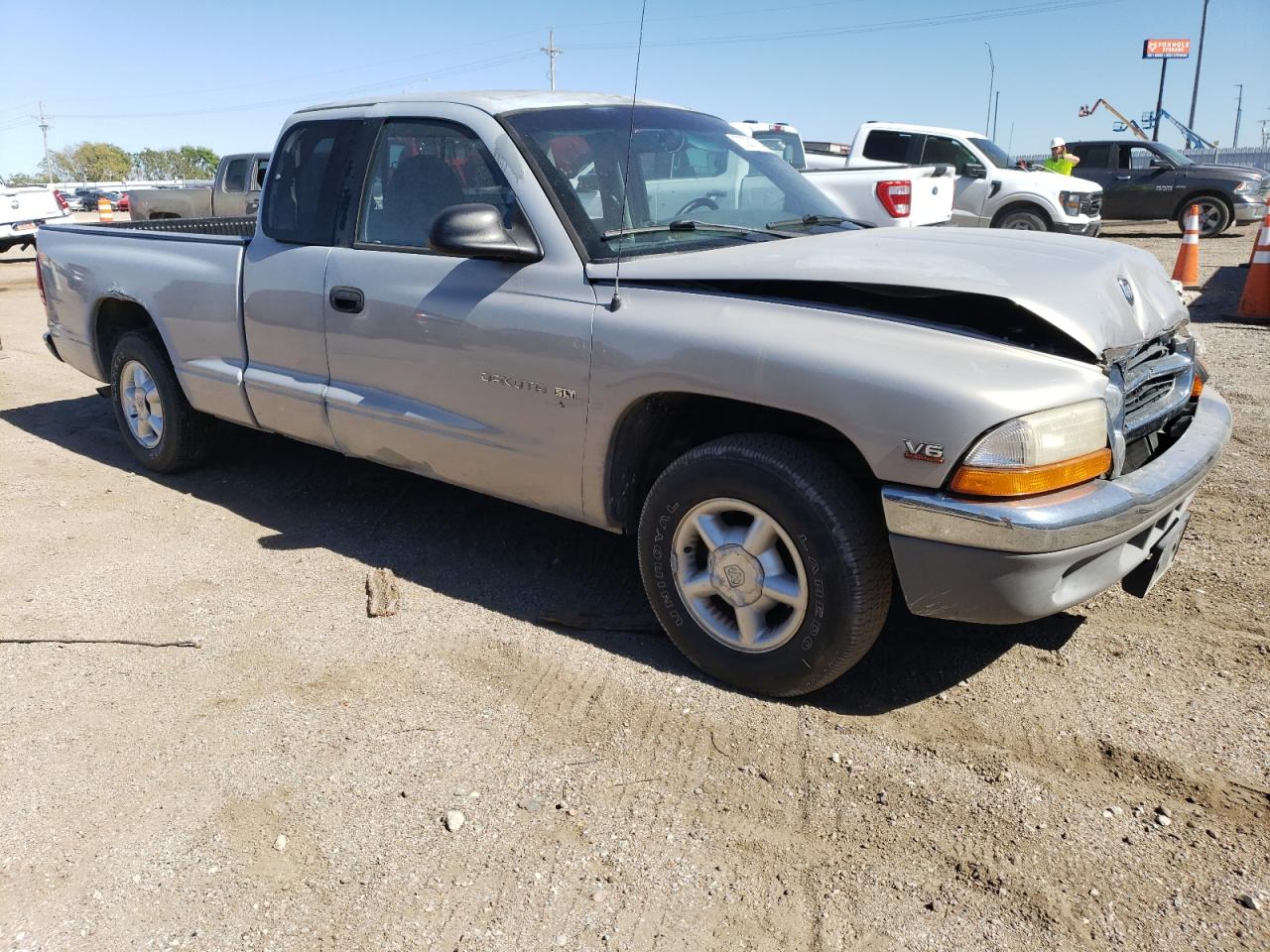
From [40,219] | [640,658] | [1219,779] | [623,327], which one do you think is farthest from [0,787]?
[40,219]

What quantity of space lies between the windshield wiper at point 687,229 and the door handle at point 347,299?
3.63 feet

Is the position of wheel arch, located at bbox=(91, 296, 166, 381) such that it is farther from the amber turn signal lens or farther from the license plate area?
the license plate area

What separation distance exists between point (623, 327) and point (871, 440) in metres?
0.92

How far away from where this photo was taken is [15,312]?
482 inches

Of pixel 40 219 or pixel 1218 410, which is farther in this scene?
pixel 40 219

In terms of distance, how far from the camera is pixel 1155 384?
317 cm

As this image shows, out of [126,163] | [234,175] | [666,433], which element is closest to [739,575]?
[666,433]

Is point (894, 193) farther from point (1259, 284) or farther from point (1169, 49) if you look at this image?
point (1169, 49)

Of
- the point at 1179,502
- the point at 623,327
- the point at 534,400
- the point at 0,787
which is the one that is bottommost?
the point at 0,787

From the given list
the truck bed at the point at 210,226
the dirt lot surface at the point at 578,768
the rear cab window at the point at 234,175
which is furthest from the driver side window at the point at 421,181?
the rear cab window at the point at 234,175

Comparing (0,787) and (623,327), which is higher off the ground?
(623,327)

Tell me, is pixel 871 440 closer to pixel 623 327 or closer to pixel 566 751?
pixel 623 327

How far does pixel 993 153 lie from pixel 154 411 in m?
13.2

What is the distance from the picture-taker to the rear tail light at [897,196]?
956 centimetres
